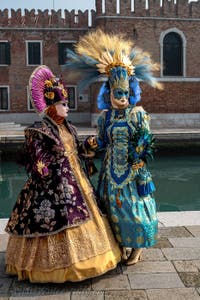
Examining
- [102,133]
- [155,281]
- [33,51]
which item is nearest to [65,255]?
[155,281]

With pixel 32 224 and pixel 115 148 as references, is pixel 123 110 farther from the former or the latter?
pixel 32 224

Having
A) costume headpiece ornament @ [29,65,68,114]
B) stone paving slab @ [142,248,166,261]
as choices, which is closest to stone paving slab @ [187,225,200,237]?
stone paving slab @ [142,248,166,261]

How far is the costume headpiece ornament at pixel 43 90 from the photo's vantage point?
9.88 ft

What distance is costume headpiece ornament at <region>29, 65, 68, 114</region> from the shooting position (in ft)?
9.88

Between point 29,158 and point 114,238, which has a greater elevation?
point 29,158

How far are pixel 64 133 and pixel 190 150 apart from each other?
10663 millimetres

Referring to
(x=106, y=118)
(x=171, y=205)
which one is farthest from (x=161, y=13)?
(x=106, y=118)

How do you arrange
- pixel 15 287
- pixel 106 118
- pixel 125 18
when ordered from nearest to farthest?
1. pixel 15 287
2. pixel 106 118
3. pixel 125 18

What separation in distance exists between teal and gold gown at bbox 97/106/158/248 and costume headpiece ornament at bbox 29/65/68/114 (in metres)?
0.50

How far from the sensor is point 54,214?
2.83m

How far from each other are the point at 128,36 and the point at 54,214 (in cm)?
1594

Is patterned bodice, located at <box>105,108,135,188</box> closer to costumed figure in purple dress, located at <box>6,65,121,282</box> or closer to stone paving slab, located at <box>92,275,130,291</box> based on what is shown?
costumed figure in purple dress, located at <box>6,65,121,282</box>

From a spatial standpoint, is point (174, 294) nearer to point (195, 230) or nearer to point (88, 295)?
point (88, 295)

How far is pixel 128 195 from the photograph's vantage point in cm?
307
